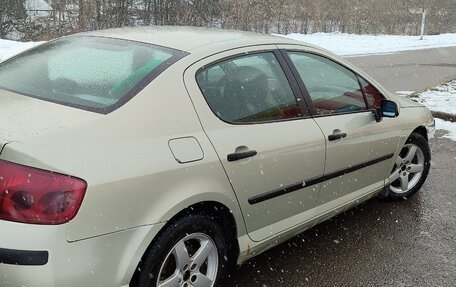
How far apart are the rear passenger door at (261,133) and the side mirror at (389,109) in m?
0.82

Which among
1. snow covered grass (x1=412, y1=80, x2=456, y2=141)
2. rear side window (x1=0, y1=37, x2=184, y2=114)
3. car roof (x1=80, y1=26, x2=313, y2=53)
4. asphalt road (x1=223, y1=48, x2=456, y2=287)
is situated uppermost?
car roof (x1=80, y1=26, x2=313, y2=53)

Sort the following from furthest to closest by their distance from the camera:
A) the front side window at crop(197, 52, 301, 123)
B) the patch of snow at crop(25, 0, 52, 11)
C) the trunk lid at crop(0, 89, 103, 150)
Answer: the patch of snow at crop(25, 0, 52, 11) < the front side window at crop(197, 52, 301, 123) < the trunk lid at crop(0, 89, 103, 150)

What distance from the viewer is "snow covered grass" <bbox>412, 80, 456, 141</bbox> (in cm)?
723

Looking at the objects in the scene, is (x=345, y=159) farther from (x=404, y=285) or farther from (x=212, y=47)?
(x=212, y=47)

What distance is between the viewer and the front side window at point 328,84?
3398mm

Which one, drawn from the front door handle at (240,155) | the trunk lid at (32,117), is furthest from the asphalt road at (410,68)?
the trunk lid at (32,117)

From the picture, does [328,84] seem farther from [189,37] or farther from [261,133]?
[189,37]

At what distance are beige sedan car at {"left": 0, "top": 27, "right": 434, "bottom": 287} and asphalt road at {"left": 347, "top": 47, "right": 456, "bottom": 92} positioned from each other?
25.5 ft

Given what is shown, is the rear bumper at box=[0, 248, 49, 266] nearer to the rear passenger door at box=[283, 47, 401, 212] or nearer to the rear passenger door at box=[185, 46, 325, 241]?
the rear passenger door at box=[185, 46, 325, 241]

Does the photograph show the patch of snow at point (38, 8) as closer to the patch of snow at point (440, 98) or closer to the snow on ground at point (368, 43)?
the snow on ground at point (368, 43)

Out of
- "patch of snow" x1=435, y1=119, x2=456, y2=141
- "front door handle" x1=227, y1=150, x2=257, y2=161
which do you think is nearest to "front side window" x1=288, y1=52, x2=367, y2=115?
"front door handle" x1=227, y1=150, x2=257, y2=161

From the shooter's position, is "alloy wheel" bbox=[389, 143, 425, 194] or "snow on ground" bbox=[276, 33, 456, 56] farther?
"snow on ground" bbox=[276, 33, 456, 56]

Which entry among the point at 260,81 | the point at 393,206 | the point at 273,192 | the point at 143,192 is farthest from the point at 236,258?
the point at 393,206

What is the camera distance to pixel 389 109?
377 cm
